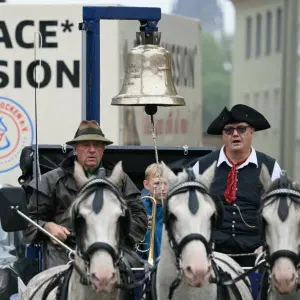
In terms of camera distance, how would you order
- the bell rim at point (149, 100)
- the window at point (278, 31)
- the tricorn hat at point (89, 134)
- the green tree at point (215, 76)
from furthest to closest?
the green tree at point (215, 76), the window at point (278, 31), the bell rim at point (149, 100), the tricorn hat at point (89, 134)

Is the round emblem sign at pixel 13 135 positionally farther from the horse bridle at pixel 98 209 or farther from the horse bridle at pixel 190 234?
the horse bridle at pixel 190 234

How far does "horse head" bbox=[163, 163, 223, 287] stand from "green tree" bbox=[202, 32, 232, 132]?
98284 mm

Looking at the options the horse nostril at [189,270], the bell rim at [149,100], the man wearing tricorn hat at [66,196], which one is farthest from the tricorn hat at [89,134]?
the horse nostril at [189,270]

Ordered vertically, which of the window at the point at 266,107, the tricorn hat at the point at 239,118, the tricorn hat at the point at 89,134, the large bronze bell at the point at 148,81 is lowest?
the window at the point at 266,107

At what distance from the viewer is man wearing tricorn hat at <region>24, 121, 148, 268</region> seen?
1118 cm

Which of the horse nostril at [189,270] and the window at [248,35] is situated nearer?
the horse nostril at [189,270]

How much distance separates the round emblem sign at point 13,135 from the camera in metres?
19.9

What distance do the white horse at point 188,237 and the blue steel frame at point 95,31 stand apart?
9.81ft

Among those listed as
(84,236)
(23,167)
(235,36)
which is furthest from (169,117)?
(235,36)

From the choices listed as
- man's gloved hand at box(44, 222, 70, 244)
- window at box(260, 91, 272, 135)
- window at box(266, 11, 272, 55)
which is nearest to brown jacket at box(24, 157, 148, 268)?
man's gloved hand at box(44, 222, 70, 244)

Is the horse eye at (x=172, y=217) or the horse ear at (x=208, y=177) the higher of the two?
the horse ear at (x=208, y=177)

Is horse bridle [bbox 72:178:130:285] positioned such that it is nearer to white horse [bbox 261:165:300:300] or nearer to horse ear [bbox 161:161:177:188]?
horse ear [bbox 161:161:177:188]

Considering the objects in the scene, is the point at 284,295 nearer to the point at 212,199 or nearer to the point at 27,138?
the point at 212,199

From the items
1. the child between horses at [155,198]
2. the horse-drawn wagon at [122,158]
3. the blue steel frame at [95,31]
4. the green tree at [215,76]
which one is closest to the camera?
the child between horses at [155,198]
